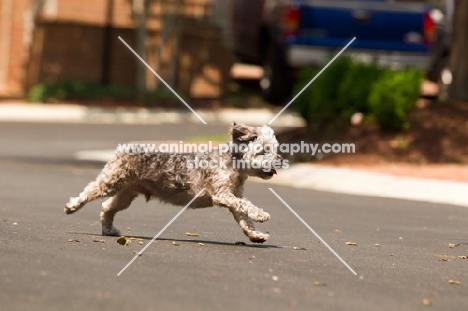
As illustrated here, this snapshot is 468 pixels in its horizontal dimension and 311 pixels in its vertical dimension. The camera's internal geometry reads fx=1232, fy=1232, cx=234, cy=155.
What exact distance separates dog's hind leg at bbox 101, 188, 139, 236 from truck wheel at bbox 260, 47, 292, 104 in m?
16.4

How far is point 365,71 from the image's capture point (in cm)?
2191

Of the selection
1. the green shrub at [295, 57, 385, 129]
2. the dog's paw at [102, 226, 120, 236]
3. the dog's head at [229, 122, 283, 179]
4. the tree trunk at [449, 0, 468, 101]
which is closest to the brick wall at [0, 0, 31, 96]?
the green shrub at [295, 57, 385, 129]

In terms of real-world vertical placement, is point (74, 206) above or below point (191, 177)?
below

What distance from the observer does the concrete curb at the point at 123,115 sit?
2891 cm

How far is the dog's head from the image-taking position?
10484 mm

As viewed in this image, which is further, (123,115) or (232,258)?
(123,115)

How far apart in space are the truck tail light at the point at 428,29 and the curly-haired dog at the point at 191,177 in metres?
15.6

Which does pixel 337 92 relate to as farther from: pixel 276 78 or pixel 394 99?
pixel 276 78

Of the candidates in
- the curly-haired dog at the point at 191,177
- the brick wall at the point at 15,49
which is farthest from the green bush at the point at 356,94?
the brick wall at the point at 15,49

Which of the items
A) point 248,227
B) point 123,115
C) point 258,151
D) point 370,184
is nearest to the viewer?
point 258,151

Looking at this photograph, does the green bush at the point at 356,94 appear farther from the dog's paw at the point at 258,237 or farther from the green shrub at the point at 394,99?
the dog's paw at the point at 258,237

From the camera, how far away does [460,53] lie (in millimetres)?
22891

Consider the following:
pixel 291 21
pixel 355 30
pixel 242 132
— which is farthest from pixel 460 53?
pixel 242 132

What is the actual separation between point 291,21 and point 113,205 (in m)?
15.0
